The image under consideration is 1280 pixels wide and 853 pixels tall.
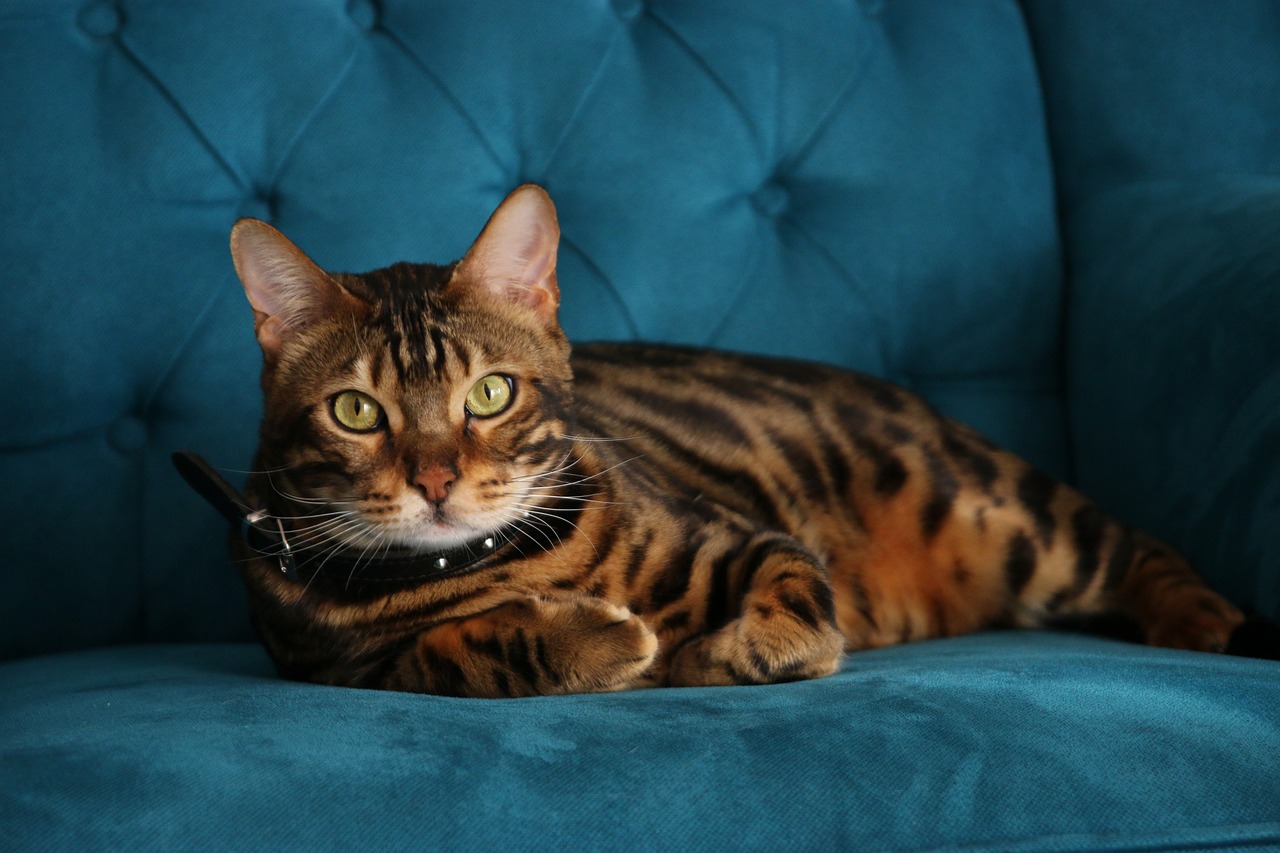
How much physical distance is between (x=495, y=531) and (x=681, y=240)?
28.8 inches

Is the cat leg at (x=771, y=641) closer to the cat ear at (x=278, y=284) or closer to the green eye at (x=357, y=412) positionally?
the green eye at (x=357, y=412)

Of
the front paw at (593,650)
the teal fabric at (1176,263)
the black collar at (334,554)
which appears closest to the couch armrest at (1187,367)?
the teal fabric at (1176,263)

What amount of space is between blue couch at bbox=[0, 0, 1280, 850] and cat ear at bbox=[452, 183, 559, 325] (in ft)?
1.43

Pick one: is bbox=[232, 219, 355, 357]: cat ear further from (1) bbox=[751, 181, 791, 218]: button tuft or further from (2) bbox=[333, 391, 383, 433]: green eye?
(1) bbox=[751, 181, 791, 218]: button tuft

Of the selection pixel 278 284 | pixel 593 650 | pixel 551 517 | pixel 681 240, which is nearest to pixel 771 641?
pixel 593 650

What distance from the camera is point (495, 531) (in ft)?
4.02

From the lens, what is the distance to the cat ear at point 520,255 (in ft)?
4.18

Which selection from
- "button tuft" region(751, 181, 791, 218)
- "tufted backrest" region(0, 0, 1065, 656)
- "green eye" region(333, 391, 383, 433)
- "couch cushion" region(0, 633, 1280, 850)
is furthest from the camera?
"button tuft" region(751, 181, 791, 218)

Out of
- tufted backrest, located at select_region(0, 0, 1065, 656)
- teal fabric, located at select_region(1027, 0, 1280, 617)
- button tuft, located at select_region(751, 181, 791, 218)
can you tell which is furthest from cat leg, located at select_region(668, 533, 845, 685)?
button tuft, located at select_region(751, 181, 791, 218)

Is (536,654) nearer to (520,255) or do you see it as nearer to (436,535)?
(436,535)

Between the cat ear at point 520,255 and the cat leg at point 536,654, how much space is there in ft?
1.26

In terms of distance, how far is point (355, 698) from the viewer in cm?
101

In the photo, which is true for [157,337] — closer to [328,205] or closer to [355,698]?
[328,205]

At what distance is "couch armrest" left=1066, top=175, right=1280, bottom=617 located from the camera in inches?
52.1
